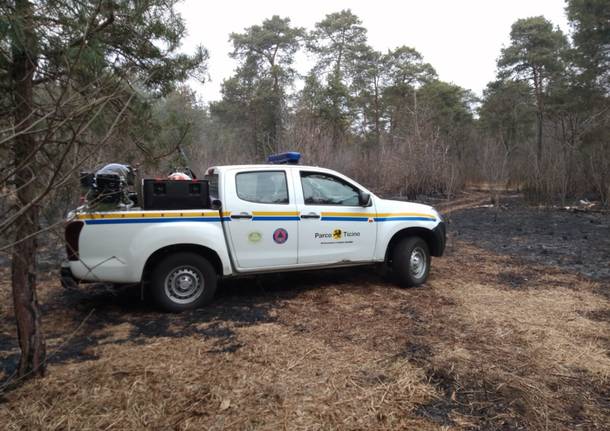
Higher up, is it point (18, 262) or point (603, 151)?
point (603, 151)

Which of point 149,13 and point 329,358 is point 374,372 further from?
point 149,13

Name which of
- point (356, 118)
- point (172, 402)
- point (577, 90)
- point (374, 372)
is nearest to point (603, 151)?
point (577, 90)

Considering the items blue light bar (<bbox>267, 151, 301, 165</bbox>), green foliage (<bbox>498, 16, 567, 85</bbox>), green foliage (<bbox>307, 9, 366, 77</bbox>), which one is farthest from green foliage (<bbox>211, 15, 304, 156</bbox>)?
blue light bar (<bbox>267, 151, 301, 165</bbox>)

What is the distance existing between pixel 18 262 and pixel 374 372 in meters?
2.91

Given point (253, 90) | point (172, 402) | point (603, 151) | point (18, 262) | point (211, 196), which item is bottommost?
point (172, 402)

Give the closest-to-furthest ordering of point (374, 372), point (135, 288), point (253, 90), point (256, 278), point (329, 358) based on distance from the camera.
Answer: point (374, 372)
point (329, 358)
point (135, 288)
point (256, 278)
point (253, 90)

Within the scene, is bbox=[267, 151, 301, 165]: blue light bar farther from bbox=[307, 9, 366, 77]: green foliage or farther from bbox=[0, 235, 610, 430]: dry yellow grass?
bbox=[307, 9, 366, 77]: green foliage

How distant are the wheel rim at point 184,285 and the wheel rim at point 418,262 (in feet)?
10.1

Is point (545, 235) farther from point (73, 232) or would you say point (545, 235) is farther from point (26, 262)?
point (26, 262)

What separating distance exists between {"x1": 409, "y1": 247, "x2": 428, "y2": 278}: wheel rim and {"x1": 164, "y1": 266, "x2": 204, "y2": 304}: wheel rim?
307 centimetres

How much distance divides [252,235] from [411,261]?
2459 mm

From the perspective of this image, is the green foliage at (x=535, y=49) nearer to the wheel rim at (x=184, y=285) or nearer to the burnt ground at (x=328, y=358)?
the burnt ground at (x=328, y=358)

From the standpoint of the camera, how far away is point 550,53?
28.6m

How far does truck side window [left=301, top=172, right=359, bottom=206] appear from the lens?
18.6ft
